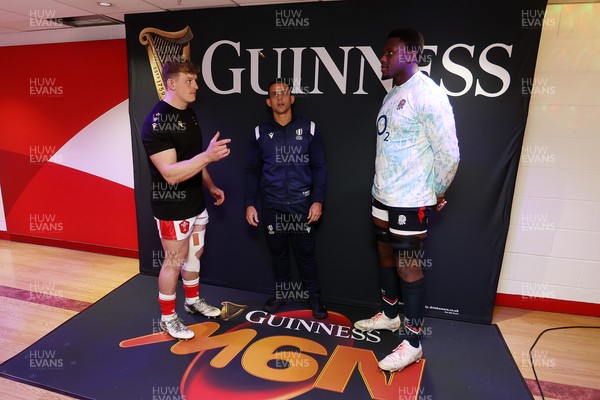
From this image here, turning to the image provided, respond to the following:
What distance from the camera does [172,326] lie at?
2.53 meters

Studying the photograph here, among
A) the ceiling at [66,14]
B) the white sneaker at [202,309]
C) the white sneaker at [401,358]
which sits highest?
the ceiling at [66,14]

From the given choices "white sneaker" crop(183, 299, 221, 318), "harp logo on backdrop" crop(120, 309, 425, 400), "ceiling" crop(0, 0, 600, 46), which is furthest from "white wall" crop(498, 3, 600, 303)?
"white sneaker" crop(183, 299, 221, 318)

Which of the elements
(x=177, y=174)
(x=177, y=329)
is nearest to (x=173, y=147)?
(x=177, y=174)

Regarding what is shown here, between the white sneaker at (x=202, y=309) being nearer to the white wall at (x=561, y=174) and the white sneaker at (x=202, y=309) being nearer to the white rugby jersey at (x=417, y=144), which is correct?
the white rugby jersey at (x=417, y=144)

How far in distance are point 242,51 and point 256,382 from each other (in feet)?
7.47

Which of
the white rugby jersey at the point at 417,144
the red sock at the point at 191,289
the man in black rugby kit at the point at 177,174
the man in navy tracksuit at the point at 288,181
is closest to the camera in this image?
the white rugby jersey at the point at 417,144

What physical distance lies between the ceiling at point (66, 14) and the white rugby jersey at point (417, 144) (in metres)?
1.15

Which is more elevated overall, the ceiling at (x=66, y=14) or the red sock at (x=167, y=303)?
the ceiling at (x=66, y=14)

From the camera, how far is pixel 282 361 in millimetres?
2320

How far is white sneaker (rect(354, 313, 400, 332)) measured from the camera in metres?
2.66

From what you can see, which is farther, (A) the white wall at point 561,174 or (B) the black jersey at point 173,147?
(A) the white wall at point 561,174

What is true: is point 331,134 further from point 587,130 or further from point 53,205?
point 53,205

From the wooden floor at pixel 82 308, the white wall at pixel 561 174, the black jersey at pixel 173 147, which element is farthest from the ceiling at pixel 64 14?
the wooden floor at pixel 82 308

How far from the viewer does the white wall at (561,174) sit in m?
2.63
